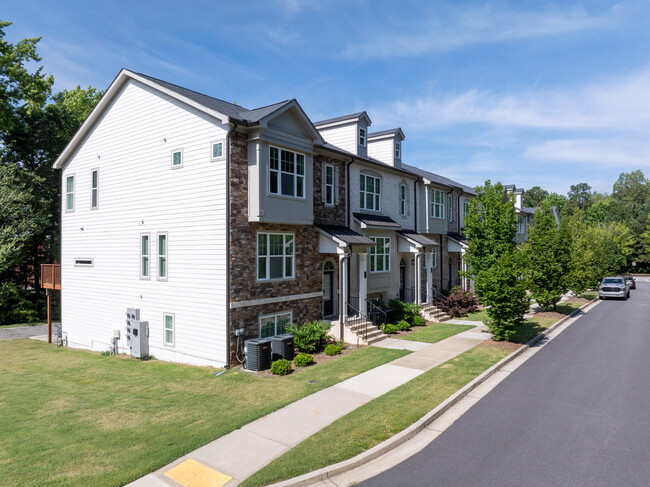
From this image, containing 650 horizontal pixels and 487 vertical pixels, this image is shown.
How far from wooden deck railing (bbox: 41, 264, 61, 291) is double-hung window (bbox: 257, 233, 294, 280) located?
1378 cm

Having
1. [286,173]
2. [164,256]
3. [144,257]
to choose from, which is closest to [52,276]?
[144,257]

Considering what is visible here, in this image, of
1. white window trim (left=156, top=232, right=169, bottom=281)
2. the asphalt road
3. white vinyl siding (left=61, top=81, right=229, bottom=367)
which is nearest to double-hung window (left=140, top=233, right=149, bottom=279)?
white vinyl siding (left=61, top=81, right=229, bottom=367)

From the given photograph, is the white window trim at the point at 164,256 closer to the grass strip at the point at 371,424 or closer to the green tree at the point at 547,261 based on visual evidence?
the grass strip at the point at 371,424

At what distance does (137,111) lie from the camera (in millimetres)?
17438

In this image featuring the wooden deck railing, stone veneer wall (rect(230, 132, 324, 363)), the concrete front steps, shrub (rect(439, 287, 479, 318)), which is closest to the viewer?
stone veneer wall (rect(230, 132, 324, 363))

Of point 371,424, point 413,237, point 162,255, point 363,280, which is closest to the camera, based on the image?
point 371,424

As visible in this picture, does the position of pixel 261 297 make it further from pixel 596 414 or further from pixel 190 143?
pixel 596 414

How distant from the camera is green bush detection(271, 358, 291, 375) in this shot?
13.2m

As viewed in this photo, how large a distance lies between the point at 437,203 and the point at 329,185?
1263cm

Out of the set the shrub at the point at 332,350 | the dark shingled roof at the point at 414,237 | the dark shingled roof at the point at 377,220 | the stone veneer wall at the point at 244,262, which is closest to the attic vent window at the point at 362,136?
the dark shingled roof at the point at 377,220

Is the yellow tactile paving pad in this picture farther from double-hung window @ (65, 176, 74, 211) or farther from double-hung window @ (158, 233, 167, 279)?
double-hung window @ (65, 176, 74, 211)

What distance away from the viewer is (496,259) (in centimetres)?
1745

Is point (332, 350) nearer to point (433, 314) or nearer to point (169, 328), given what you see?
point (169, 328)

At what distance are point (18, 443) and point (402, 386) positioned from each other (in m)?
9.09
